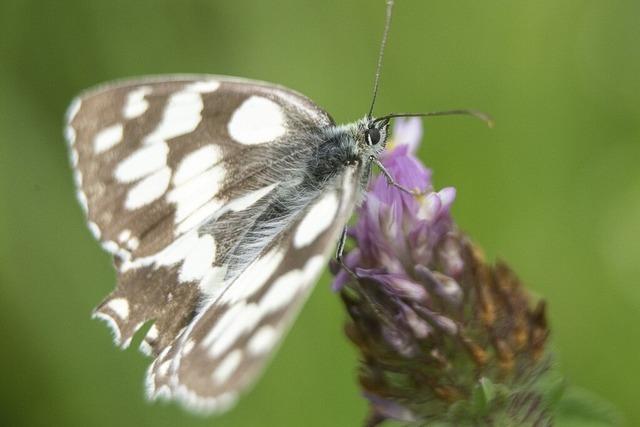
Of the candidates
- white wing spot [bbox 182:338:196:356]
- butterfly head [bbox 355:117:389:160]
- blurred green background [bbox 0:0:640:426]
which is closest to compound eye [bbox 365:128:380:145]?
butterfly head [bbox 355:117:389:160]

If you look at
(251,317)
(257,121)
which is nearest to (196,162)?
(257,121)

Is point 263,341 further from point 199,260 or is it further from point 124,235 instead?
point 124,235

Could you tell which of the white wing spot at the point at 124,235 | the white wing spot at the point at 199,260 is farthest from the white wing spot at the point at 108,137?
the white wing spot at the point at 199,260

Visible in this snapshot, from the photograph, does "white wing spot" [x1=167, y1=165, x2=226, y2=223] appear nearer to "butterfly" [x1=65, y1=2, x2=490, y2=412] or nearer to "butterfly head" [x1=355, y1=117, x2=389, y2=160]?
"butterfly" [x1=65, y1=2, x2=490, y2=412]

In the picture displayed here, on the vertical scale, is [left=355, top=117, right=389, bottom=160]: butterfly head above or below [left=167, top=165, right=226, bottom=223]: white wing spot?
above

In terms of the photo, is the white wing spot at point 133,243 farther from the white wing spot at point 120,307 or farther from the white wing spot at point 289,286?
the white wing spot at point 289,286

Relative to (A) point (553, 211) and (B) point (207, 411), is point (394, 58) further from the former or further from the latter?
(B) point (207, 411)

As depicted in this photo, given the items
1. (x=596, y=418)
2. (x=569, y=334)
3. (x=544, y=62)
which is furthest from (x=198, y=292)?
(x=544, y=62)

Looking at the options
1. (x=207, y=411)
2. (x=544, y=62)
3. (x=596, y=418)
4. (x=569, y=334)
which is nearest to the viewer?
(x=207, y=411)
